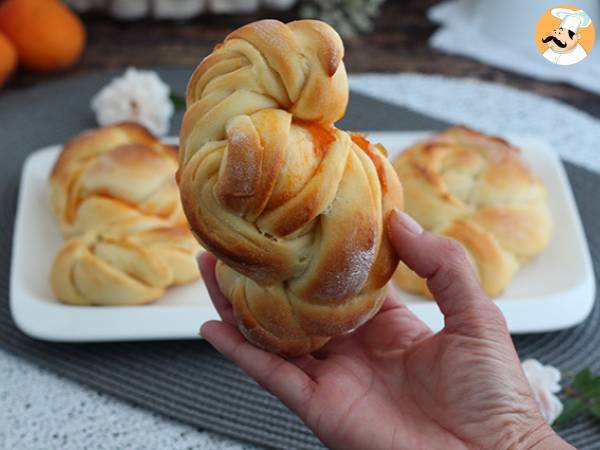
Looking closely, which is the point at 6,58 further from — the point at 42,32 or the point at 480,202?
the point at 480,202

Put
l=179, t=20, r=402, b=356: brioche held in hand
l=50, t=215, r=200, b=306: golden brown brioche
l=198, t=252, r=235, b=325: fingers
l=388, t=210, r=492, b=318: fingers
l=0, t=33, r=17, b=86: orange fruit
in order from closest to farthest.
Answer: l=179, t=20, r=402, b=356: brioche held in hand → l=388, t=210, r=492, b=318: fingers → l=198, t=252, r=235, b=325: fingers → l=50, t=215, r=200, b=306: golden brown brioche → l=0, t=33, r=17, b=86: orange fruit

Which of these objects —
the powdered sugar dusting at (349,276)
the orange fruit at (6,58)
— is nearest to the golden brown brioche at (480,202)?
the powdered sugar dusting at (349,276)

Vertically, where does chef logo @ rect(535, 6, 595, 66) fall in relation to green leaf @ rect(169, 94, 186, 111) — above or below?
above

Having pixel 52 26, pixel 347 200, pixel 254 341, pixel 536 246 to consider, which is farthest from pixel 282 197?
pixel 52 26

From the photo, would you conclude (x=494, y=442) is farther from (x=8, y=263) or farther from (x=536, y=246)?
(x=8, y=263)

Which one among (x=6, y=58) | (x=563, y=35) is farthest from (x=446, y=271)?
(x=6, y=58)

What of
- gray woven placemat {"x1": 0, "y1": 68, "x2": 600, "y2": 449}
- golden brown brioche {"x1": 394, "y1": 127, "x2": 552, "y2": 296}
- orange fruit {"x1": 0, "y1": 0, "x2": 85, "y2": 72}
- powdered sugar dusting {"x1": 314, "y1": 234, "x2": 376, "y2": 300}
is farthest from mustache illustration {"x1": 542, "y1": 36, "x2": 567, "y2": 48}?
orange fruit {"x1": 0, "y1": 0, "x2": 85, "y2": 72}

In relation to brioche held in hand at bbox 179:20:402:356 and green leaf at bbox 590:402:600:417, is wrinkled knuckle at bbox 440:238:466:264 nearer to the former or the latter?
brioche held in hand at bbox 179:20:402:356

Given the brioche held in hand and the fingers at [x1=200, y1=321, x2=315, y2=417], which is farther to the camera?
the fingers at [x1=200, y1=321, x2=315, y2=417]
